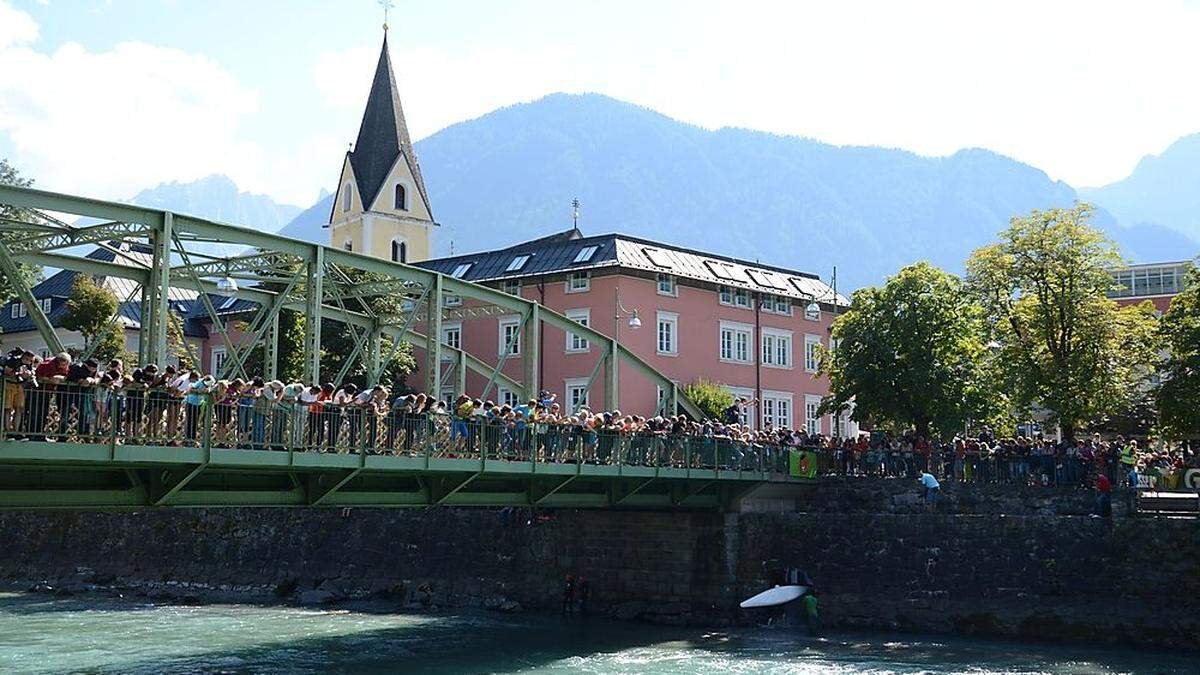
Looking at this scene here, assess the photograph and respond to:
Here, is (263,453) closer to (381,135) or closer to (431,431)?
(431,431)

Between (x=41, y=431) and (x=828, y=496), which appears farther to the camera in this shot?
(x=828, y=496)

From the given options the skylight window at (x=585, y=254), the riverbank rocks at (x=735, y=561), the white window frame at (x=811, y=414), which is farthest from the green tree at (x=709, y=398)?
the riverbank rocks at (x=735, y=561)

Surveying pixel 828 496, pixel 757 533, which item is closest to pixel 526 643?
pixel 757 533

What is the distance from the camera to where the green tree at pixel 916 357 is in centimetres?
4347

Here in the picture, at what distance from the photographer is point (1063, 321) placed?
140 ft

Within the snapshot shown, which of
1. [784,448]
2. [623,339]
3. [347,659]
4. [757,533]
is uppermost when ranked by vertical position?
[623,339]

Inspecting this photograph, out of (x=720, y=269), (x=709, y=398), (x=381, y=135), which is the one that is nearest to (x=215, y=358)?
(x=381, y=135)

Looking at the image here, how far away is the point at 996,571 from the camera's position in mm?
34562

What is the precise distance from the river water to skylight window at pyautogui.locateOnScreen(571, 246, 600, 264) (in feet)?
61.6

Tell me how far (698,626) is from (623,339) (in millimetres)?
16896

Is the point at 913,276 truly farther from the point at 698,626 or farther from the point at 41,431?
the point at 41,431

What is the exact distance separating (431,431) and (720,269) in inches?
1353

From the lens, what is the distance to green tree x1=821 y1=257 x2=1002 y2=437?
4347 centimetres

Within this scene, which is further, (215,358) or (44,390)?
(215,358)
